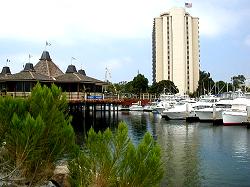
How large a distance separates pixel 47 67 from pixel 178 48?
116 m

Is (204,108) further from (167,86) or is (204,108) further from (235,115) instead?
(167,86)

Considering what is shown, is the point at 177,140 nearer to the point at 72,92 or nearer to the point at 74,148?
the point at 72,92

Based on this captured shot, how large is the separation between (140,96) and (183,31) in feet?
170

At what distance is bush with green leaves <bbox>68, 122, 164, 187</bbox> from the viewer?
35.1 ft

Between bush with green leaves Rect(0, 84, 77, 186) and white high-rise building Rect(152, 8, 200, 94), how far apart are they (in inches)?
6720

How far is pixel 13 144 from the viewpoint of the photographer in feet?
38.4

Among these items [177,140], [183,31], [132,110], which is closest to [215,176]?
[177,140]

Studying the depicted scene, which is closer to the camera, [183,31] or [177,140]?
[177,140]

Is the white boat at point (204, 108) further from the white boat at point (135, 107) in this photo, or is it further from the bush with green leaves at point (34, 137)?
the bush with green leaves at point (34, 137)

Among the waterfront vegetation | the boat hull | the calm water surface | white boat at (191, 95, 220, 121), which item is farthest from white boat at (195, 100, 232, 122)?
the waterfront vegetation

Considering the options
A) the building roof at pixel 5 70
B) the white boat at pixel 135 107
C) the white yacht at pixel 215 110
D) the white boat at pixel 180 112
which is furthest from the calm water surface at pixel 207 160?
the white boat at pixel 135 107

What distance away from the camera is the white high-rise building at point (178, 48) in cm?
18088

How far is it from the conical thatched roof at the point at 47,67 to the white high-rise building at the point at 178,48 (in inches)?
4416

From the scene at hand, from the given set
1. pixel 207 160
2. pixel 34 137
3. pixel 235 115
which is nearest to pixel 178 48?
pixel 235 115
